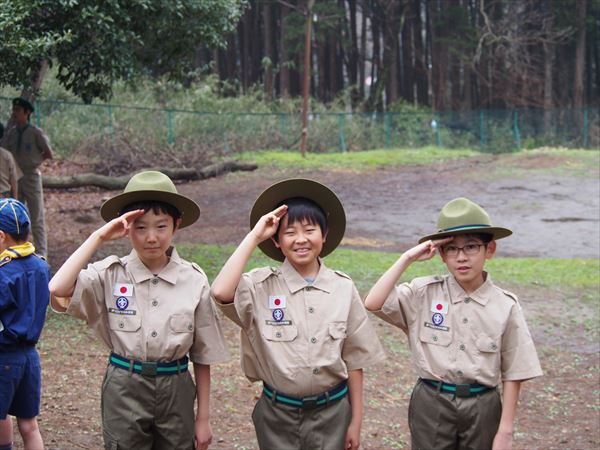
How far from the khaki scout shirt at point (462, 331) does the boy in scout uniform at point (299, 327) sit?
22cm

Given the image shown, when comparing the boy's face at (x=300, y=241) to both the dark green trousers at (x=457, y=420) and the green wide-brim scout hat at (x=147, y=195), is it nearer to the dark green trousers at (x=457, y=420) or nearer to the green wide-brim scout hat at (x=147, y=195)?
the green wide-brim scout hat at (x=147, y=195)

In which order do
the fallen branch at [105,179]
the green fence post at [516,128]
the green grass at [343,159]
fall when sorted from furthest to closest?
the green fence post at [516,128] → the green grass at [343,159] → the fallen branch at [105,179]

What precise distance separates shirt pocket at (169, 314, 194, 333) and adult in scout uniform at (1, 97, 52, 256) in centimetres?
677

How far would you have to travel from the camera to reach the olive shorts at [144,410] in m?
3.42

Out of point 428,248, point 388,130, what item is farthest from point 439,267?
point 388,130

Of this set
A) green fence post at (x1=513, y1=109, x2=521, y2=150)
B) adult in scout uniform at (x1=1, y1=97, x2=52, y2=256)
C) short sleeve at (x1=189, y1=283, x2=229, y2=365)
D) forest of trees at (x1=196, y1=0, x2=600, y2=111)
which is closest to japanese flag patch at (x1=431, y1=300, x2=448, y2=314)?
short sleeve at (x1=189, y1=283, x2=229, y2=365)

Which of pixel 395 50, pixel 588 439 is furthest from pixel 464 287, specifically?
pixel 395 50

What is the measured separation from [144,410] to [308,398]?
0.64 m


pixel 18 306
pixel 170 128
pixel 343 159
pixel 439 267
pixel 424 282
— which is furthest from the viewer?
pixel 343 159

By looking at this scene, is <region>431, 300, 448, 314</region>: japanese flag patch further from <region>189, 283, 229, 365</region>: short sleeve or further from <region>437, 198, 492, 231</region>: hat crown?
<region>189, 283, 229, 365</region>: short sleeve

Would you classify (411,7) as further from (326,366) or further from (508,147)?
(326,366)

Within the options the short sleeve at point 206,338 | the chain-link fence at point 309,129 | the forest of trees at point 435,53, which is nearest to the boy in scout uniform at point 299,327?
the short sleeve at point 206,338

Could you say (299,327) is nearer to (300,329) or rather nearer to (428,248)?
(300,329)

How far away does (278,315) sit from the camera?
3.46 metres
